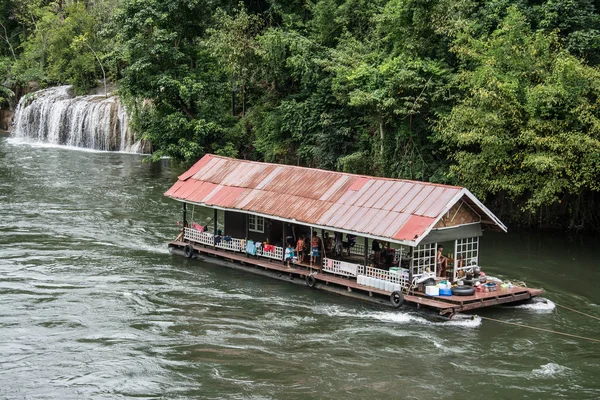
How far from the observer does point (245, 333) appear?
80.0 ft

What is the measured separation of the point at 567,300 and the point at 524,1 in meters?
18.1

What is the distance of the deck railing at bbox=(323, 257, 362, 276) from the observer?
28.6 meters

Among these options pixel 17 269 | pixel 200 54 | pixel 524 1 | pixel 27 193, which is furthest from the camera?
pixel 200 54

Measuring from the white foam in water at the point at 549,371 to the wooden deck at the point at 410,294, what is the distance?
13.4 ft

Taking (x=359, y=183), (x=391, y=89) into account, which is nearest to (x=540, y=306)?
(x=359, y=183)

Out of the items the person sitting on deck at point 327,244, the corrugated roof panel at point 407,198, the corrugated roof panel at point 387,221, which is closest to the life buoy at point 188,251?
the person sitting on deck at point 327,244

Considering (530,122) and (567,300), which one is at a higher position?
(530,122)

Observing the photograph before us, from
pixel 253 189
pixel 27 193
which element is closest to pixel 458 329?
pixel 253 189

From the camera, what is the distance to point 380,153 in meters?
42.8

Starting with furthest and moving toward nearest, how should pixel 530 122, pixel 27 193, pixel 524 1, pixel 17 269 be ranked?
1. pixel 27 193
2. pixel 524 1
3. pixel 530 122
4. pixel 17 269

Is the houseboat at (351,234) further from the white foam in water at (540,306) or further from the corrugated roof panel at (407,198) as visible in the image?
the white foam in water at (540,306)

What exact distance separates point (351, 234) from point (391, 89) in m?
13.7

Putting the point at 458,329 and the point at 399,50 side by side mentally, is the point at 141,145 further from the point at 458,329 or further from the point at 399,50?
the point at 458,329

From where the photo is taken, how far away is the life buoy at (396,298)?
26538mm
